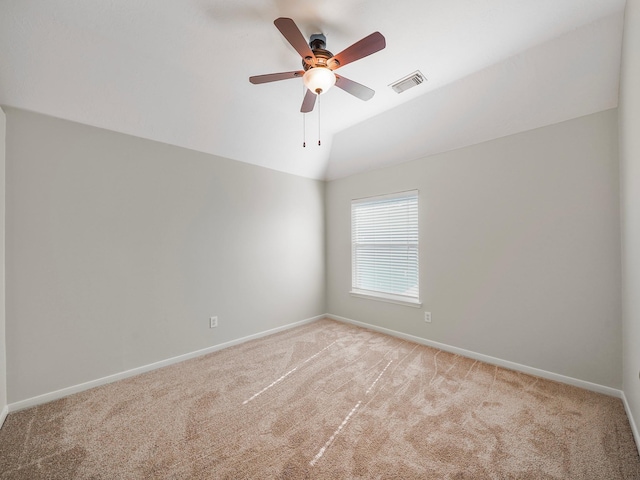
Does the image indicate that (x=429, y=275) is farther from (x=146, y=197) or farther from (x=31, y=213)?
(x=31, y=213)

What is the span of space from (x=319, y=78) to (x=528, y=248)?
2.44 meters

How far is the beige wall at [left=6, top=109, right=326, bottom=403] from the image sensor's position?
2123 mm

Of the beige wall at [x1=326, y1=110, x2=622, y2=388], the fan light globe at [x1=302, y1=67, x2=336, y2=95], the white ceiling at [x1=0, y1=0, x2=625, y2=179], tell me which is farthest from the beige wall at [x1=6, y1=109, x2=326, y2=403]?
the beige wall at [x1=326, y1=110, x2=622, y2=388]

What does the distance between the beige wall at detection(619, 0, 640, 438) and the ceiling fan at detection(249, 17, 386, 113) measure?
1.49 meters

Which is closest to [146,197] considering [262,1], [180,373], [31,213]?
[31,213]

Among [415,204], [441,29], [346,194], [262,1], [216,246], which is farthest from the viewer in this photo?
[346,194]

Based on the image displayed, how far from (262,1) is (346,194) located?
271 cm

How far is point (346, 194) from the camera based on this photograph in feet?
13.8

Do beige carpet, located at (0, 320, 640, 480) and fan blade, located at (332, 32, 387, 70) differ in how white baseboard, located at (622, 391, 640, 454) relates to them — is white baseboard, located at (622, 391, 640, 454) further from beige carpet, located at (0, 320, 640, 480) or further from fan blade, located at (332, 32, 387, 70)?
fan blade, located at (332, 32, 387, 70)

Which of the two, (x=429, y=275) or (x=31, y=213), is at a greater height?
(x=31, y=213)

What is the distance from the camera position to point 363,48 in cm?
169

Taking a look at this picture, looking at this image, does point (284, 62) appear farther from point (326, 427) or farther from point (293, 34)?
point (326, 427)

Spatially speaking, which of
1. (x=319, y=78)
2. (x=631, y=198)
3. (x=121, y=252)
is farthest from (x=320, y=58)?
(x=121, y=252)

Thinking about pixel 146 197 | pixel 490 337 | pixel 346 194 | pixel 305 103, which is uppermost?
pixel 305 103
